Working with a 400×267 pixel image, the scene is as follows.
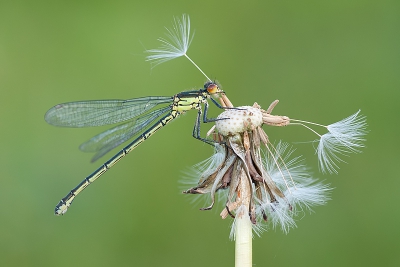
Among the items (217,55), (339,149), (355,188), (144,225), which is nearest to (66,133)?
(144,225)

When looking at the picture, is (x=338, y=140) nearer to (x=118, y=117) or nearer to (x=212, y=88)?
(x=212, y=88)

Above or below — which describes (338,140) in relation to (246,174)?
above

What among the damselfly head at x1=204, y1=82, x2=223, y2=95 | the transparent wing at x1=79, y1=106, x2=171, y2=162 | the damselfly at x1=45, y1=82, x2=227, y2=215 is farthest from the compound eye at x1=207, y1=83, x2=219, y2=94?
the transparent wing at x1=79, y1=106, x2=171, y2=162

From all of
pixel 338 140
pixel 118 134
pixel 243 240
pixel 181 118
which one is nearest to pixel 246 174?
pixel 243 240

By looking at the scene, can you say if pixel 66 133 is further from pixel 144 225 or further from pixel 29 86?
pixel 144 225

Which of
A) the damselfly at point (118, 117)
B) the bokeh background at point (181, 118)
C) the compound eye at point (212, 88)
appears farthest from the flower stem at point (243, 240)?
the bokeh background at point (181, 118)

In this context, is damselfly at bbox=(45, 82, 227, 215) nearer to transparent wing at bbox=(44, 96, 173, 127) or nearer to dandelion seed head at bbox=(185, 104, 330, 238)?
transparent wing at bbox=(44, 96, 173, 127)
